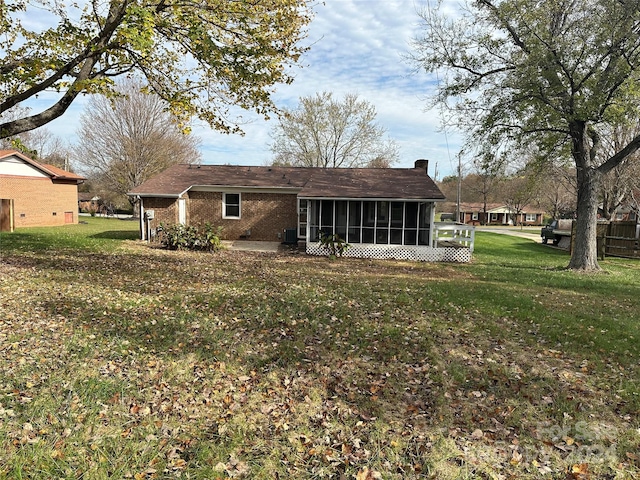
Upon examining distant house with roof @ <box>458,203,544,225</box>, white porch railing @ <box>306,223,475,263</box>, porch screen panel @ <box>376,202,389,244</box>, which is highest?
distant house with roof @ <box>458,203,544,225</box>

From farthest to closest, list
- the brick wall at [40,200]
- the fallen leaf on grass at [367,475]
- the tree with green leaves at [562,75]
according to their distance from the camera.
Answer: the brick wall at [40,200], the tree with green leaves at [562,75], the fallen leaf on grass at [367,475]

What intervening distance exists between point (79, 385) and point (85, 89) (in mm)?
6714

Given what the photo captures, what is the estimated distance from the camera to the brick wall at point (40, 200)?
24.7 metres

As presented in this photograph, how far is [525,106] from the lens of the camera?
13.3m

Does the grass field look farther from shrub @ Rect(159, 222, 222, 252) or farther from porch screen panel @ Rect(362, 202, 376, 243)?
porch screen panel @ Rect(362, 202, 376, 243)

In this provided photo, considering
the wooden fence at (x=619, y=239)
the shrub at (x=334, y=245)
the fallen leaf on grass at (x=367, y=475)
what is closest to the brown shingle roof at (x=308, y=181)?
the shrub at (x=334, y=245)

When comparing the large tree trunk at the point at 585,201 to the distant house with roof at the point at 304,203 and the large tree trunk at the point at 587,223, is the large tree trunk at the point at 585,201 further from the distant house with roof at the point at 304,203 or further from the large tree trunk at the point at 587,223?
the distant house with roof at the point at 304,203

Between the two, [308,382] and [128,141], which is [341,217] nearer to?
[308,382]

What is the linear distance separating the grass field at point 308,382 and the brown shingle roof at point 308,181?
27.5 ft

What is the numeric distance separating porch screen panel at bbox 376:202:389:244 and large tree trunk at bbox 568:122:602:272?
724 cm

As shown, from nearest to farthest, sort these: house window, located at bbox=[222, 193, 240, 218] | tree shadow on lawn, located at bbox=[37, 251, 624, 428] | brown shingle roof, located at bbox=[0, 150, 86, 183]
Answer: tree shadow on lawn, located at bbox=[37, 251, 624, 428] < house window, located at bbox=[222, 193, 240, 218] < brown shingle roof, located at bbox=[0, 150, 86, 183]

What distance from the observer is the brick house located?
938 inches

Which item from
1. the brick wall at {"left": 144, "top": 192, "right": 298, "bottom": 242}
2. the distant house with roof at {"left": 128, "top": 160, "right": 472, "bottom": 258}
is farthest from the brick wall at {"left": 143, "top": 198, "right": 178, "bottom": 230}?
the brick wall at {"left": 144, "top": 192, "right": 298, "bottom": 242}

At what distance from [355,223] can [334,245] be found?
1645mm
